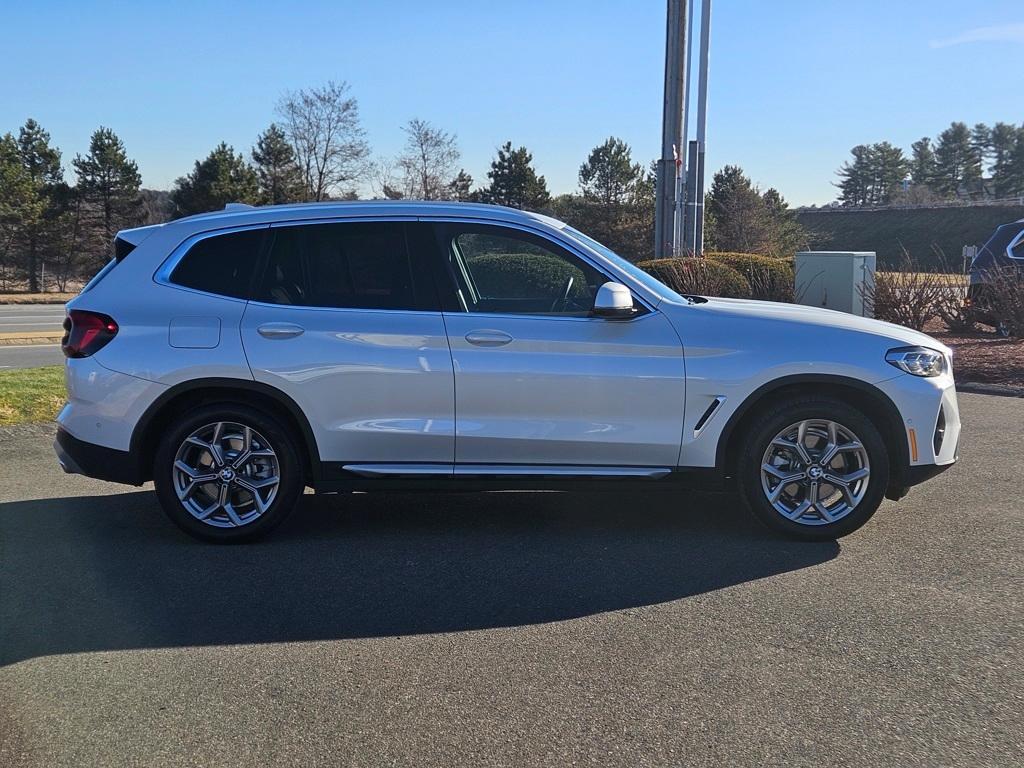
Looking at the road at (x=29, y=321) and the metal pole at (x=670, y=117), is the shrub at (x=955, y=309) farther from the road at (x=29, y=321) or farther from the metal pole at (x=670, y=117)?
the road at (x=29, y=321)

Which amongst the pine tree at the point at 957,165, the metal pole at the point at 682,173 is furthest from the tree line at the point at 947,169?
the metal pole at the point at 682,173

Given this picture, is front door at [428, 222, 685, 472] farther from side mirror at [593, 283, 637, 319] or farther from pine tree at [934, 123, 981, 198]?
pine tree at [934, 123, 981, 198]

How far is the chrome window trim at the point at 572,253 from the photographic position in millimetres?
5473

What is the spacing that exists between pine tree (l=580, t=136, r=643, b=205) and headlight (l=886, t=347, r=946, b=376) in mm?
37772

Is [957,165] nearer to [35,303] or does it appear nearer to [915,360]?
[35,303]

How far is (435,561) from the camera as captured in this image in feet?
17.3

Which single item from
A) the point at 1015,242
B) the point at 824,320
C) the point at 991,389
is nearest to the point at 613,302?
the point at 824,320

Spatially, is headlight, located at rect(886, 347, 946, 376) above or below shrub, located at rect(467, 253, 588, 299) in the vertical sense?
below

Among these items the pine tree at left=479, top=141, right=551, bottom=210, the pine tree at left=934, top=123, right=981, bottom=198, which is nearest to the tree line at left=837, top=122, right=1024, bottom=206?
the pine tree at left=934, top=123, right=981, bottom=198

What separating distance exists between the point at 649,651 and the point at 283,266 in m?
3.00

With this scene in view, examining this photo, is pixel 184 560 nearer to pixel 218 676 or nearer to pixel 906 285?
pixel 218 676

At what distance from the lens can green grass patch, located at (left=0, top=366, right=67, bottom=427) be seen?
9.40 m

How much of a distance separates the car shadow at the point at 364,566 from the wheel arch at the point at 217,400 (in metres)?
0.51

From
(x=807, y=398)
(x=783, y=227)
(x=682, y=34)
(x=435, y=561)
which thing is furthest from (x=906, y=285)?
(x=783, y=227)
